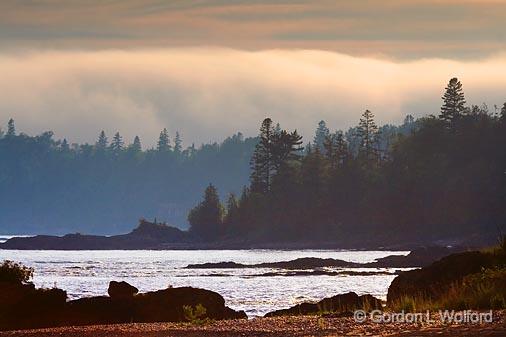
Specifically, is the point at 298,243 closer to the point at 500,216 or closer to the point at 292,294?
the point at 500,216

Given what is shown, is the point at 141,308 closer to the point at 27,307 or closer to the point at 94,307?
the point at 94,307

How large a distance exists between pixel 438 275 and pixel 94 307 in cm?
1399

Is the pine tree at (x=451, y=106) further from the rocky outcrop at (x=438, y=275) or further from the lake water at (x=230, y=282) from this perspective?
the rocky outcrop at (x=438, y=275)

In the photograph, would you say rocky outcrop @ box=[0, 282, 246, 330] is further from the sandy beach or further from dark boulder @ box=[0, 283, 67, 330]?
the sandy beach

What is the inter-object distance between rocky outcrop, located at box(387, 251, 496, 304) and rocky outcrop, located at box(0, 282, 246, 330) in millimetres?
7072

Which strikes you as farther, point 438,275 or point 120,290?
point 120,290

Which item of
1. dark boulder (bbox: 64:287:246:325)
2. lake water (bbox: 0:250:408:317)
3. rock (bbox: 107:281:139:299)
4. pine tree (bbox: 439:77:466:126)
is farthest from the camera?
pine tree (bbox: 439:77:466:126)

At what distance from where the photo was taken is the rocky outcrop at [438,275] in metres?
41.1

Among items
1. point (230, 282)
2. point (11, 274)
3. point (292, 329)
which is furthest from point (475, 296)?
point (230, 282)

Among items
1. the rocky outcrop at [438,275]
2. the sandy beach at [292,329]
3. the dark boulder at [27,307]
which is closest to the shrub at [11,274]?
the dark boulder at [27,307]

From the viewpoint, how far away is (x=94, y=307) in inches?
1672

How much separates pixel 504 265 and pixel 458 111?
166m

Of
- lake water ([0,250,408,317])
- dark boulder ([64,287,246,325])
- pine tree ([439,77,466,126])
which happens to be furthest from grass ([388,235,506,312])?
pine tree ([439,77,466,126])

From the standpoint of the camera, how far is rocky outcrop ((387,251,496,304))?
1617 inches
